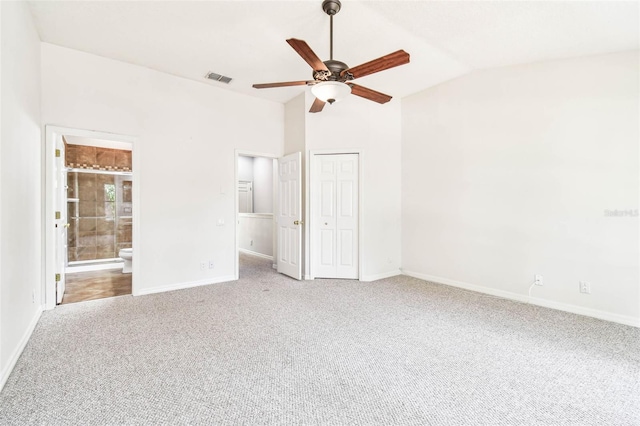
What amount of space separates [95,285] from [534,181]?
20.5 ft

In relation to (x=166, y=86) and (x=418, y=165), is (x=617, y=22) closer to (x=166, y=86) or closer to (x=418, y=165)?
(x=418, y=165)

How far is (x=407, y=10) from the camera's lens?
2.72 meters

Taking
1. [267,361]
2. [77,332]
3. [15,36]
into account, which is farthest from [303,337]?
[15,36]

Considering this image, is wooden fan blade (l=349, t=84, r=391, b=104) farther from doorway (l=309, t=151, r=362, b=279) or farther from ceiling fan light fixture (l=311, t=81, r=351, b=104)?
doorway (l=309, t=151, r=362, b=279)

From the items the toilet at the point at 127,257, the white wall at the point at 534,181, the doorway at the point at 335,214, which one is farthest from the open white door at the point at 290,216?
the toilet at the point at 127,257

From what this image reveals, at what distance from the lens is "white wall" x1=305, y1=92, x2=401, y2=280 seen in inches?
184

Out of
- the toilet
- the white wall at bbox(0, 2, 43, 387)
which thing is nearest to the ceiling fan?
the white wall at bbox(0, 2, 43, 387)

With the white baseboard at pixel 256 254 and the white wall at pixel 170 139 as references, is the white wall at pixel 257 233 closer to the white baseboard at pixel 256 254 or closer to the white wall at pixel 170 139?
the white baseboard at pixel 256 254

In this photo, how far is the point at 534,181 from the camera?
357 cm

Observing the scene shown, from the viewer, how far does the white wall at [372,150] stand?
467 centimetres

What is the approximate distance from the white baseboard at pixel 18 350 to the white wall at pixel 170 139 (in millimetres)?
1080

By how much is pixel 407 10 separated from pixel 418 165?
2500 millimetres

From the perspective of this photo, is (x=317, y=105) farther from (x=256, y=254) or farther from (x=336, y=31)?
(x=256, y=254)

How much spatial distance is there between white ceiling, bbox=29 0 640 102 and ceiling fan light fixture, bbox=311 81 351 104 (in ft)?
2.48
